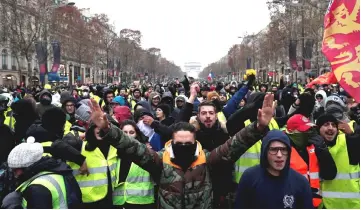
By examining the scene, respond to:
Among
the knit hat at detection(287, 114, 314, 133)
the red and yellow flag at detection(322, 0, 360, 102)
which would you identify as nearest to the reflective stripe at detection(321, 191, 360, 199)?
the knit hat at detection(287, 114, 314, 133)

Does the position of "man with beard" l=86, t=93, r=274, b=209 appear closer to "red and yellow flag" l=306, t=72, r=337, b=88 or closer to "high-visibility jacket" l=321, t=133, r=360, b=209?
"high-visibility jacket" l=321, t=133, r=360, b=209

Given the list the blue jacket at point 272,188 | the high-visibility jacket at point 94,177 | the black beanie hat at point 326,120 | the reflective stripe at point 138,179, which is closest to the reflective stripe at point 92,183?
the high-visibility jacket at point 94,177

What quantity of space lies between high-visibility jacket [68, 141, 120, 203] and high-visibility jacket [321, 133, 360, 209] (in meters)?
2.16

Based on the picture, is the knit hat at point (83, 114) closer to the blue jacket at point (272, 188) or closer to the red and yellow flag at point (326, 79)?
the red and yellow flag at point (326, 79)

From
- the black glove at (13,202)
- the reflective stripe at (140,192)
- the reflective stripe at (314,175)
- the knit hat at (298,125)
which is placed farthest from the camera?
the knit hat at (298,125)

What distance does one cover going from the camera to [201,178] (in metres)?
3.30

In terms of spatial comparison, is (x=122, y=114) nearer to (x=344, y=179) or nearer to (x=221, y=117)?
(x=221, y=117)

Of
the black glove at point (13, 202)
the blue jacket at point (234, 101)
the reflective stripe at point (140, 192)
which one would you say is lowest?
the reflective stripe at point (140, 192)

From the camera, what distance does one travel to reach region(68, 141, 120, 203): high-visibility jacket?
421 centimetres

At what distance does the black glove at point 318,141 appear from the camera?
419 cm

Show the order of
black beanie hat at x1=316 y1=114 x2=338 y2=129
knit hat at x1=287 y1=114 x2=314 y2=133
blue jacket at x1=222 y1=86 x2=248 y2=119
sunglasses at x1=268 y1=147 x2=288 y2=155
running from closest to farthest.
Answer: sunglasses at x1=268 y1=147 x2=288 y2=155
knit hat at x1=287 y1=114 x2=314 y2=133
black beanie hat at x1=316 y1=114 x2=338 y2=129
blue jacket at x1=222 y1=86 x2=248 y2=119

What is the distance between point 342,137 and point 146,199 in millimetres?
2093

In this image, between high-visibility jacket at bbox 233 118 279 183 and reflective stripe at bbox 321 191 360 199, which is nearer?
reflective stripe at bbox 321 191 360 199

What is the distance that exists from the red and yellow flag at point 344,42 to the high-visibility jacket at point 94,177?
2.62 metres
